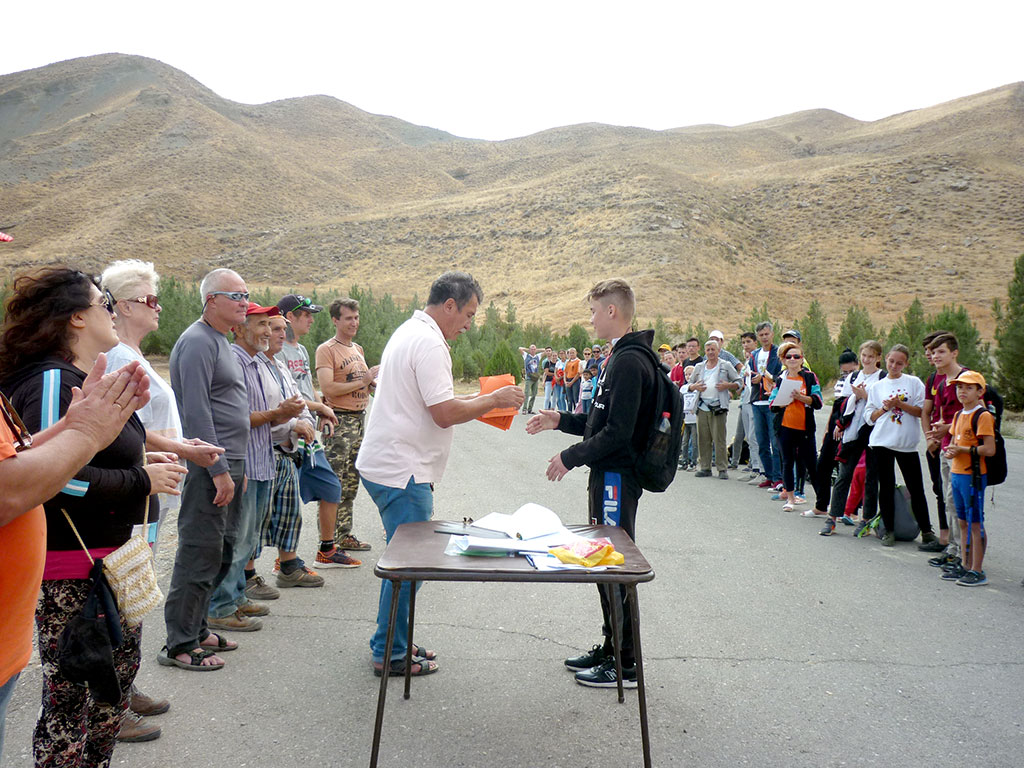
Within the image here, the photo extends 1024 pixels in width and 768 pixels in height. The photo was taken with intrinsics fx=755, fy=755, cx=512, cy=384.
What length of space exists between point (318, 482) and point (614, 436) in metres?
3.14

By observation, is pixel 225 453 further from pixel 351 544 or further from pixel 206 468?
pixel 351 544

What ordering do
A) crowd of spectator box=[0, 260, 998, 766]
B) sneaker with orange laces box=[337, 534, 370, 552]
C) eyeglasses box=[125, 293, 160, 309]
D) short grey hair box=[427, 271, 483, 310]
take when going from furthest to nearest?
sneaker with orange laces box=[337, 534, 370, 552] → short grey hair box=[427, 271, 483, 310] → eyeglasses box=[125, 293, 160, 309] → crowd of spectator box=[0, 260, 998, 766]

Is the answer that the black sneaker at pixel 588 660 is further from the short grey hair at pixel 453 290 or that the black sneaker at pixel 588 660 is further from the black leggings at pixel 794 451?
the black leggings at pixel 794 451

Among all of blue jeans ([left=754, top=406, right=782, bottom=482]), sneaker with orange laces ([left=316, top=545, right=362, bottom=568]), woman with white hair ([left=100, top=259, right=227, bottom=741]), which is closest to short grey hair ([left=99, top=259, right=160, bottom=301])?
woman with white hair ([left=100, top=259, right=227, bottom=741])

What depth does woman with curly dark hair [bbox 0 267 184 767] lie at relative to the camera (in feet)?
8.48

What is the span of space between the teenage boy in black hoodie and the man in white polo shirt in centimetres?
49

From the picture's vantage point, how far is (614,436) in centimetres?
395

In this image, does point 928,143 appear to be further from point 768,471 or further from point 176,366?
point 176,366

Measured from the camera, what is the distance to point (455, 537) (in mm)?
3438

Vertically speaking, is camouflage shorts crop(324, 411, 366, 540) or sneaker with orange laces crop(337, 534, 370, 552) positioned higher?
camouflage shorts crop(324, 411, 366, 540)

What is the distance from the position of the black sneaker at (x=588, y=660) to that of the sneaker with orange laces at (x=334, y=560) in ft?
8.55

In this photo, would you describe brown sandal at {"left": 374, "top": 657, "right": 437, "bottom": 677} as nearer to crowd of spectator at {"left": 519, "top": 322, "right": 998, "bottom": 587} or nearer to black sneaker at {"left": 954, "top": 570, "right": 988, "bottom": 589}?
crowd of spectator at {"left": 519, "top": 322, "right": 998, "bottom": 587}

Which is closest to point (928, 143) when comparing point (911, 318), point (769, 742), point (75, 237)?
point (911, 318)

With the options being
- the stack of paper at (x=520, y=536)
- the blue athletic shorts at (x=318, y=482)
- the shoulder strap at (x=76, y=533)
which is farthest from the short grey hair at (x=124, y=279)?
the blue athletic shorts at (x=318, y=482)
